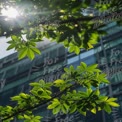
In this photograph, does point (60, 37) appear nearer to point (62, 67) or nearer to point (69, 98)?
point (69, 98)

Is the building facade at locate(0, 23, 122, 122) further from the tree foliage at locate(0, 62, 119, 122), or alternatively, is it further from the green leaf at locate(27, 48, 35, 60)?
the green leaf at locate(27, 48, 35, 60)

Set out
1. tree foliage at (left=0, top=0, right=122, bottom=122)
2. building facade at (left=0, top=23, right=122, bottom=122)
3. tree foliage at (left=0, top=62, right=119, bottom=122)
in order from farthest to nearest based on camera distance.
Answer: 1. building facade at (left=0, top=23, right=122, bottom=122)
2. tree foliage at (left=0, top=62, right=119, bottom=122)
3. tree foliage at (left=0, top=0, right=122, bottom=122)

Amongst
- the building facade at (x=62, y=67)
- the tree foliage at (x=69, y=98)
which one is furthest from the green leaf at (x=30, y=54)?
the building facade at (x=62, y=67)

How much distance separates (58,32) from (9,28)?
0.61 metres

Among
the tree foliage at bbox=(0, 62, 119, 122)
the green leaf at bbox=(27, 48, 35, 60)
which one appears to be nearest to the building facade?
the tree foliage at bbox=(0, 62, 119, 122)

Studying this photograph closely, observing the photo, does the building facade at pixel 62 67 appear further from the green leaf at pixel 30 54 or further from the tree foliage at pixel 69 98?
the green leaf at pixel 30 54

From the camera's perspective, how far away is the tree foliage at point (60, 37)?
349cm

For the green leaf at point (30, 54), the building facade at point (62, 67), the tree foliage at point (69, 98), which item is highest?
the building facade at point (62, 67)

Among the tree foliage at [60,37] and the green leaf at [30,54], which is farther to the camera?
the green leaf at [30,54]

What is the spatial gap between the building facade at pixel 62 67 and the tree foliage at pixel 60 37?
12.8 metres

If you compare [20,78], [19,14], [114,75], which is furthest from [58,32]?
[20,78]

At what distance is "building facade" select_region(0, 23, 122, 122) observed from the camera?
18984mm

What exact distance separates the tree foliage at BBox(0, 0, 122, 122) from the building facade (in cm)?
1279

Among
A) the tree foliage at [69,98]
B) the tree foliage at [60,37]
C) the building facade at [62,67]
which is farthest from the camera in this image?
the building facade at [62,67]
